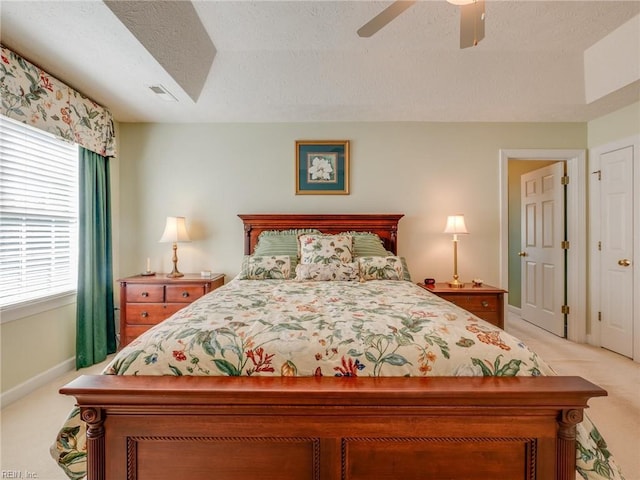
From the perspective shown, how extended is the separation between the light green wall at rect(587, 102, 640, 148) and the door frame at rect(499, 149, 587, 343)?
0.60 feet

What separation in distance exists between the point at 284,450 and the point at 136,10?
2402 millimetres

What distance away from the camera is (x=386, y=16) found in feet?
5.03

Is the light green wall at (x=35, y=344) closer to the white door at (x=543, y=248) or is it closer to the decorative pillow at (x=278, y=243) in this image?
the decorative pillow at (x=278, y=243)

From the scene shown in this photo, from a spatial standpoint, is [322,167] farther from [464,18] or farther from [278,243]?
[464,18]

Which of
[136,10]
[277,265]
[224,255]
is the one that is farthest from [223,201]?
[136,10]

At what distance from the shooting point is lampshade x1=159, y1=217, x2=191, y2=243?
124 inches

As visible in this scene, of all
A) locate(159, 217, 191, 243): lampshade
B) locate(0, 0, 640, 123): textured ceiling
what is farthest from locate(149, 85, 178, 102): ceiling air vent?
locate(159, 217, 191, 243): lampshade

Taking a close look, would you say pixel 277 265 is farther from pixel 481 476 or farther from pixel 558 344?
pixel 558 344

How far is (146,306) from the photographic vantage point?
9.83 feet

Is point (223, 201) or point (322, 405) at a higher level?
point (223, 201)

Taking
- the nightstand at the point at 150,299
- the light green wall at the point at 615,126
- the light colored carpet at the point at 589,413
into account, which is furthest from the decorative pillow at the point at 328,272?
the light green wall at the point at 615,126

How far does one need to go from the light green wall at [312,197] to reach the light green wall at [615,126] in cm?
41

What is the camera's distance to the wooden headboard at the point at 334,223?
131 inches

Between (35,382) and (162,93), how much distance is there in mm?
2534
